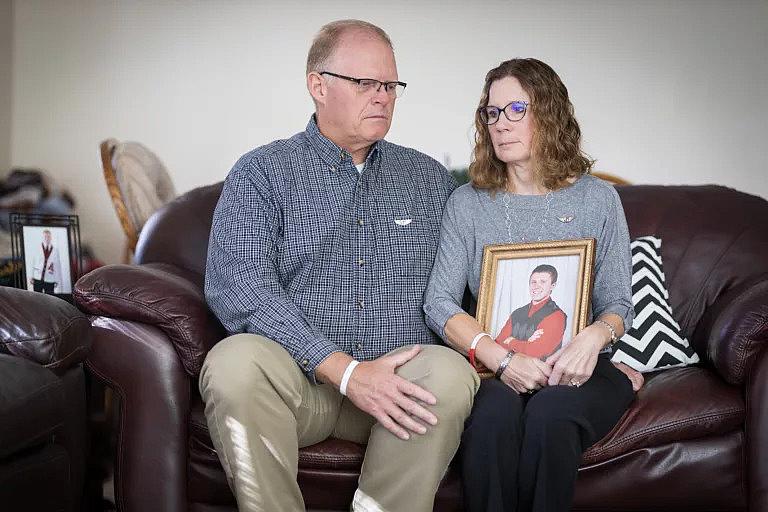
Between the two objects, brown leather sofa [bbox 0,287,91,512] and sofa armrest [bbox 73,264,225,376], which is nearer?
brown leather sofa [bbox 0,287,91,512]

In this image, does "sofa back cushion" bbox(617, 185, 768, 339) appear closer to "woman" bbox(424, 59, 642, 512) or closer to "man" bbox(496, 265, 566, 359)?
"woman" bbox(424, 59, 642, 512)

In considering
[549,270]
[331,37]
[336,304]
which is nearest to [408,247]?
[336,304]

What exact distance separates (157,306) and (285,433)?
1.45ft

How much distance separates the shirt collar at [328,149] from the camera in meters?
2.20

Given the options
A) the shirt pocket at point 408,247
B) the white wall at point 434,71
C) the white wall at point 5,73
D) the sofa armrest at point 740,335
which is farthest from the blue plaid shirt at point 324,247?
the white wall at point 5,73

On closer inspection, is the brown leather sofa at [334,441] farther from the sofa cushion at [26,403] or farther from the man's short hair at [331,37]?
the man's short hair at [331,37]

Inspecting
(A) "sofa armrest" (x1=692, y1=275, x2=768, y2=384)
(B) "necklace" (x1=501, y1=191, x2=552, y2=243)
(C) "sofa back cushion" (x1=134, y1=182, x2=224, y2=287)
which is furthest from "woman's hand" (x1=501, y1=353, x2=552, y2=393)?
(C) "sofa back cushion" (x1=134, y1=182, x2=224, y2=287)

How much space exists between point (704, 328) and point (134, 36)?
320 cm

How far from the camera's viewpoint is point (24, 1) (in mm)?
4504

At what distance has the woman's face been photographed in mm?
2186

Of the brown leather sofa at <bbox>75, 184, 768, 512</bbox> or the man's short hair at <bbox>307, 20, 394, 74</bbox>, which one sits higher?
the man's short hair at <bbox>307, 20, 394, 74</bbox>

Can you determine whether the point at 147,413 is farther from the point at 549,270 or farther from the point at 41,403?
the point at 549,270

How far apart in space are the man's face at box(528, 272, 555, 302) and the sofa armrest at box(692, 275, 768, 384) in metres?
0.42

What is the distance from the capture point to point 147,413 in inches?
76.6
